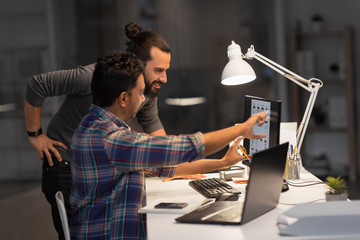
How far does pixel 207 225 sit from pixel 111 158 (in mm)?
386

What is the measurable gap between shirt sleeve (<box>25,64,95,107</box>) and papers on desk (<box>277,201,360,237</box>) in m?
1.09

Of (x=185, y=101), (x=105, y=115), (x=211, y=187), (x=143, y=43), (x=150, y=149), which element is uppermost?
(x=143, y=43)

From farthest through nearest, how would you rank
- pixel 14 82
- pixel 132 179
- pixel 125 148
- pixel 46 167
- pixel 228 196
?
pixel 14 82, pixel 46 167, pixel 228 196, pixel 132 179, pixel 125 148

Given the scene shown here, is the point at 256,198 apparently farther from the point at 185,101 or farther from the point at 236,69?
the point at 185,101

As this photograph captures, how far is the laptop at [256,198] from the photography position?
1544 mm

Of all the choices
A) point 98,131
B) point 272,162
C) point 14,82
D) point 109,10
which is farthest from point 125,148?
point 109,10

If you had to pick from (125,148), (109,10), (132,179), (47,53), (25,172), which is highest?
(109,10)

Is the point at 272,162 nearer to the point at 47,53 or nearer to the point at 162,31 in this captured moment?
the point at 47,53

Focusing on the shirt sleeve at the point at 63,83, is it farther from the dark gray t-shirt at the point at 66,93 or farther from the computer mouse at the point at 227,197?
the computer mouse at the point at 227,197

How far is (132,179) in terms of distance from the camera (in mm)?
1710

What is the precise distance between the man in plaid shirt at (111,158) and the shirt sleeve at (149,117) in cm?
77

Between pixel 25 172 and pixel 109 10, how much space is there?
1.84 m

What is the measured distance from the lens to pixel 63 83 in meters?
2.13

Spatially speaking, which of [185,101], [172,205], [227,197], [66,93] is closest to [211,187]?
[227,197]
